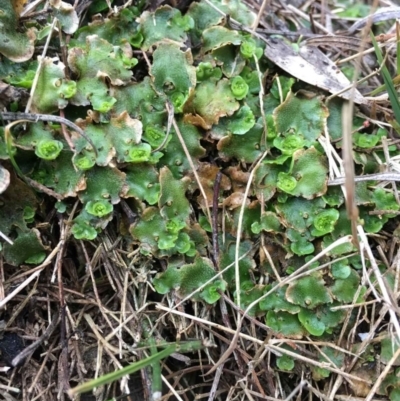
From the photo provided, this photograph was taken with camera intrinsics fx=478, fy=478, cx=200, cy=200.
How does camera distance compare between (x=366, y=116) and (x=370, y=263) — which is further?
(x=366, y=116)

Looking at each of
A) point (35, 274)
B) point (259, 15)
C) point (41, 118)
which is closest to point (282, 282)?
point (35, 274)

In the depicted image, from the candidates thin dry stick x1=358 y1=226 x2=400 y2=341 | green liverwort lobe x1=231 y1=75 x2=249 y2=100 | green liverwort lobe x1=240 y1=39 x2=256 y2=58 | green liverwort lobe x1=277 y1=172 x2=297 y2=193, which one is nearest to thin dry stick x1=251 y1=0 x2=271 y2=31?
green liverwort lobe x1=240 y1=39 x2=256 y2=58

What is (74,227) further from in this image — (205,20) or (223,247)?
(205,20)

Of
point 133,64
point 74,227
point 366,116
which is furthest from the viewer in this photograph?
point 366,116

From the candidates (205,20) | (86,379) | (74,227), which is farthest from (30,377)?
(205,20)

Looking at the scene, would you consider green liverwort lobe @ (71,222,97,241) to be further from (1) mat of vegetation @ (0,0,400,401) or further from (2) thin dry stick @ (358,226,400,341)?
(2) thin dry stick @ (358,226,400,341)

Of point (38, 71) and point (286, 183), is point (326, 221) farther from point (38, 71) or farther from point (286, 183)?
point (38, 71)

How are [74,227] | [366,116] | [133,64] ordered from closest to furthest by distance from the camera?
[74,227], [133,64], [366,116]
